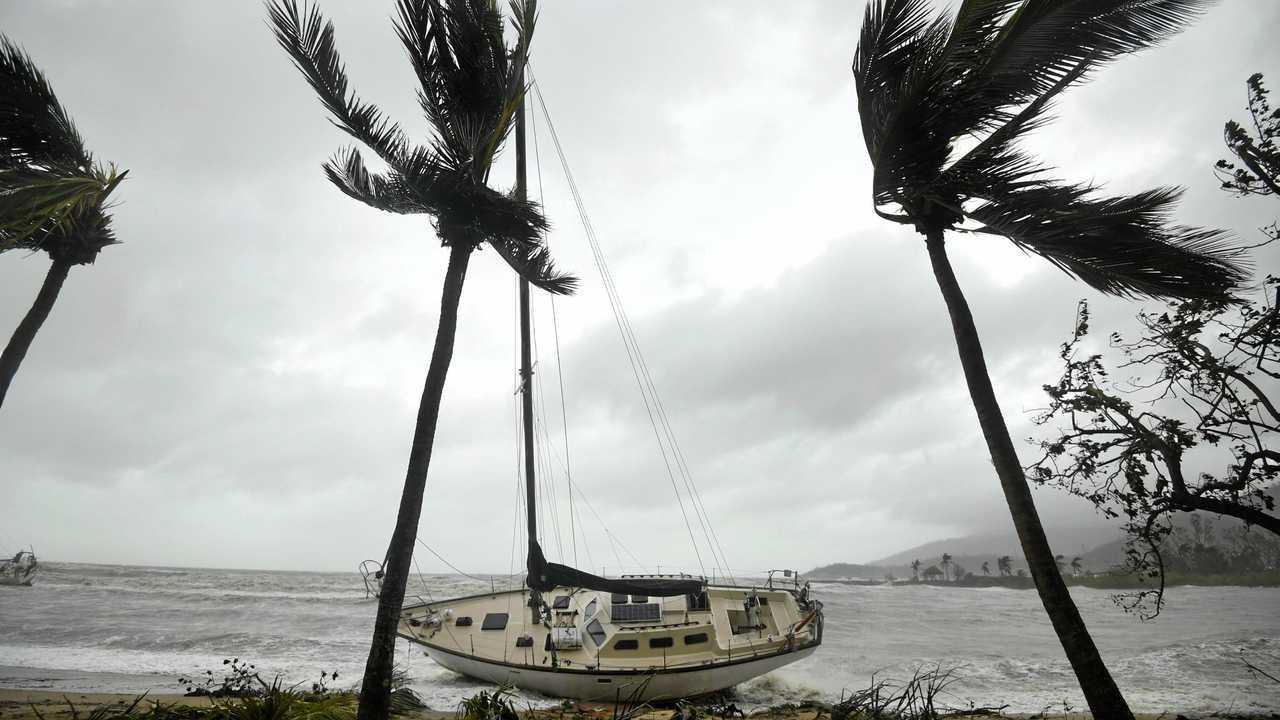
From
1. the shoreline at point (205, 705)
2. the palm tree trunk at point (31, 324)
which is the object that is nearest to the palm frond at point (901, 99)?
the shoreline at point (205, 705)

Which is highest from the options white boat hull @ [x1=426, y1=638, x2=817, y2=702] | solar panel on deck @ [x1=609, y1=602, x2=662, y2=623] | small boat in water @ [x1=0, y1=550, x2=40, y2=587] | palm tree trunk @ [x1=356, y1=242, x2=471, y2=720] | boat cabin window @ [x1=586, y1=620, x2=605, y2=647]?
palm tree trunk @ [x1=356, y1=242, x2=471, y2=720]

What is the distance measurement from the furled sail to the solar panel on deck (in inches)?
65.4

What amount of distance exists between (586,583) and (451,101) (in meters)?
10.5

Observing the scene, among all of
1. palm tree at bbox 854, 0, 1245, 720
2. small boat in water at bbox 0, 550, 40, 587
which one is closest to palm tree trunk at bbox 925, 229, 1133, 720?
palm tree at bbox 854, 0, 1245, 720

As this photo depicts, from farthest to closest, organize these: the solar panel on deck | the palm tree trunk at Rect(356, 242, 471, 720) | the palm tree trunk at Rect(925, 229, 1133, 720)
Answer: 1. the solar panel on deck
2. the palm tree trunk at Rect(356, 242, 471, 720)
3. the palm tree trunk at Rect(925, 229, 1133, 720)

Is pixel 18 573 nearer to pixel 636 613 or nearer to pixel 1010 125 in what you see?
pixel 636 613

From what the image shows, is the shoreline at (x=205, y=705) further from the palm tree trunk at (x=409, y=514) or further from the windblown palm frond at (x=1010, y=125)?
the windblown palm frond at (x=1010, y=125)

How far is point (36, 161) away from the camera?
→ 7090 millimetres

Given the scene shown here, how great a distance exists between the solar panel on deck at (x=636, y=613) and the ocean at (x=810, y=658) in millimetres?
2559

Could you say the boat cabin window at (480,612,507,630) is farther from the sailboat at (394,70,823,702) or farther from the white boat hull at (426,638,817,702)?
the white boat hull at (426,638,817,702)

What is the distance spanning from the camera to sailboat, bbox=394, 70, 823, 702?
12508 mm

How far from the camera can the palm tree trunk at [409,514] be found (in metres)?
5.78

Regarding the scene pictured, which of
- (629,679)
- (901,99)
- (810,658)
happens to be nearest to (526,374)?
(629,679)

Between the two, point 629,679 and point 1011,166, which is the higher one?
point 1011,166
